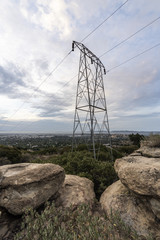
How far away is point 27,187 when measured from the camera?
534 centimetres

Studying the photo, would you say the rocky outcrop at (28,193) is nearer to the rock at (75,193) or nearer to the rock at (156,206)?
the rock at (75,193)

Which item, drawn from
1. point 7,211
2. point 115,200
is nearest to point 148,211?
point 115,200

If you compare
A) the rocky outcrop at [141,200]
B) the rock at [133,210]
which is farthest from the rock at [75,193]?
the rocky outcrop at [141,200]

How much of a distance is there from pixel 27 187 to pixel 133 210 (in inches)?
188

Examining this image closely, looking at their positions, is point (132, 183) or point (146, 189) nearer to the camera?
point (146, 189)

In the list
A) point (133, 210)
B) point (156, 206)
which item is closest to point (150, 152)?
point (156, 206)

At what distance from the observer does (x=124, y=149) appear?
3244cm

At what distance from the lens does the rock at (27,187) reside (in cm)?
495

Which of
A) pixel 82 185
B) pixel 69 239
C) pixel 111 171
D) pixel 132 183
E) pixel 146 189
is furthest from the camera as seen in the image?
pixel 111 171

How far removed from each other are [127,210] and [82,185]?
2.86 m

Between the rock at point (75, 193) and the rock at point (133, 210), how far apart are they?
856 millimetres

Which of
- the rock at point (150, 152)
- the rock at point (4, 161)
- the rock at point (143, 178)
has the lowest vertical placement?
the rock at point (4, 161)

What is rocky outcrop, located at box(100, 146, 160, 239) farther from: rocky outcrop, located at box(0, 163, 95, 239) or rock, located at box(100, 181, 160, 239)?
rocky outcrop, located at box(0, 163, 95, 239)

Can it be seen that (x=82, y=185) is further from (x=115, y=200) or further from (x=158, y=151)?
(x=158, y=151)
